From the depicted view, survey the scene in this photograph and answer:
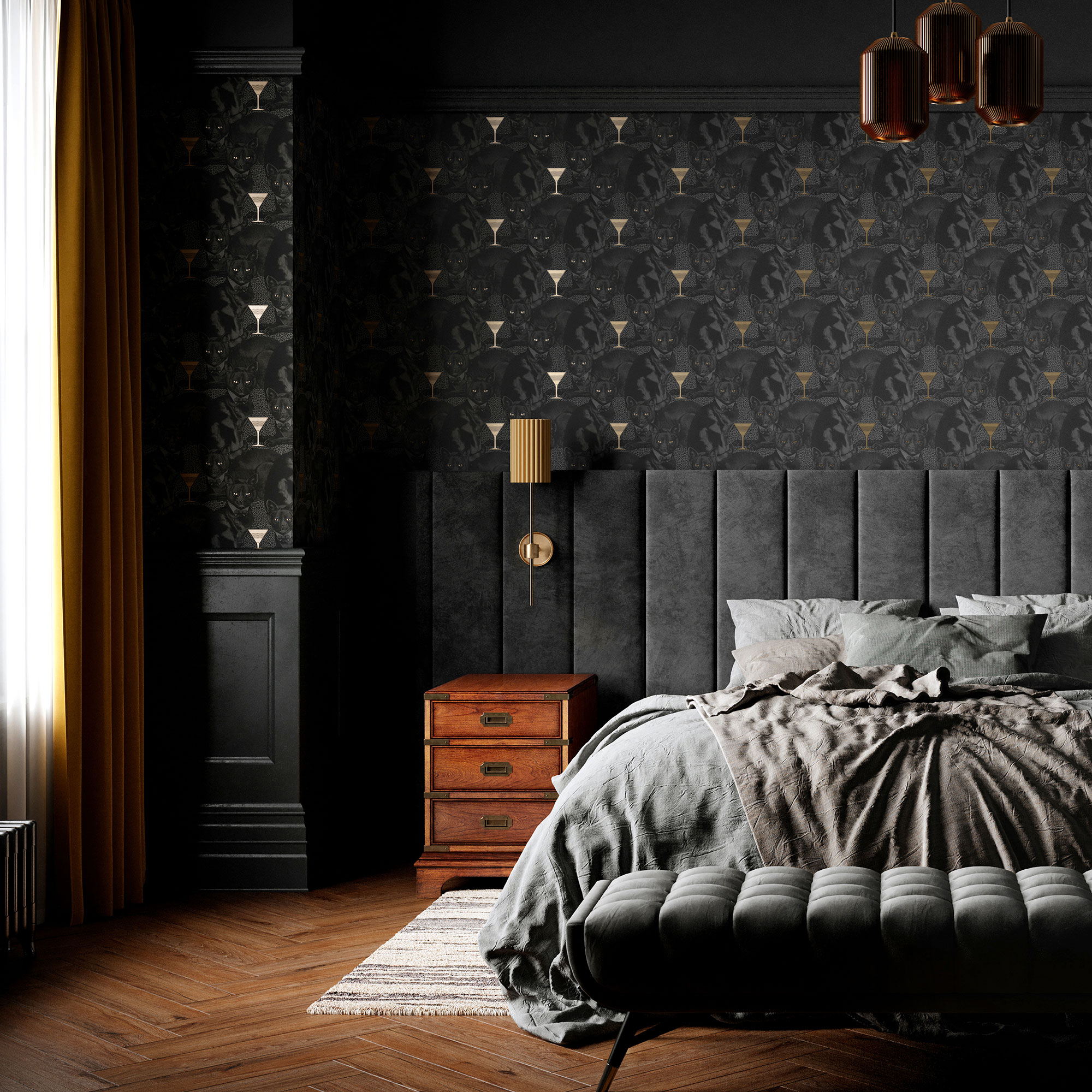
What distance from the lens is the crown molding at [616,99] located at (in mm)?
4676

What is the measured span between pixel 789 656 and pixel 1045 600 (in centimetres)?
111

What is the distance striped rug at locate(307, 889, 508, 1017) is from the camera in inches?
113

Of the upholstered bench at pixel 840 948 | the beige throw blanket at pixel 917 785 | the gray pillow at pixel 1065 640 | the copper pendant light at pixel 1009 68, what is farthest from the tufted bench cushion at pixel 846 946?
the gray pillow at pixel 1065 640

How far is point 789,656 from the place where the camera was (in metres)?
4.01

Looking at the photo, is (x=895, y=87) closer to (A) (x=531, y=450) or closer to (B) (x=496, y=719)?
(A) (x=531, y=450)

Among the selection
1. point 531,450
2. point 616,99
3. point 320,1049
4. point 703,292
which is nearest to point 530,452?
point 531,450

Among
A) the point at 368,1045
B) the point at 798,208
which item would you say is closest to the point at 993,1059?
the point at 368,1045

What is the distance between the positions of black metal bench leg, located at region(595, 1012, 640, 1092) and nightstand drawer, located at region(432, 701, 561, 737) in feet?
6.01

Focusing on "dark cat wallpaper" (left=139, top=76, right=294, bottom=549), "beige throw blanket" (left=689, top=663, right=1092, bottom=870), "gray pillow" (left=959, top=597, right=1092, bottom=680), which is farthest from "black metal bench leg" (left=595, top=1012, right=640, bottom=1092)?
"dark cat wallpaper" (left=139, top=76, right=294, bottom=549)

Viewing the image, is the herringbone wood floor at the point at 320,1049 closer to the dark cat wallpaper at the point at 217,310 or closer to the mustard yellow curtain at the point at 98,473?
the mustard yellow curtain at the point at 98,473

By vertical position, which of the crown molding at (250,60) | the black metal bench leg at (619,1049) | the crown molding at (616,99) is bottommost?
the black metal bench leg at (619,1049)

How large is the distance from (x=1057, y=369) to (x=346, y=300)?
2940 millimetres

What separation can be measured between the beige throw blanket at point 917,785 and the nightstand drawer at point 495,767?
1.08 meters

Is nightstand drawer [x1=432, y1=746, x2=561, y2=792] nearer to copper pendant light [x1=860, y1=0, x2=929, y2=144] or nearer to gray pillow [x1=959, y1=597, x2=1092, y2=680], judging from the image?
gray pillow [x1=959, y1=597, x2=1092, y2=680]
